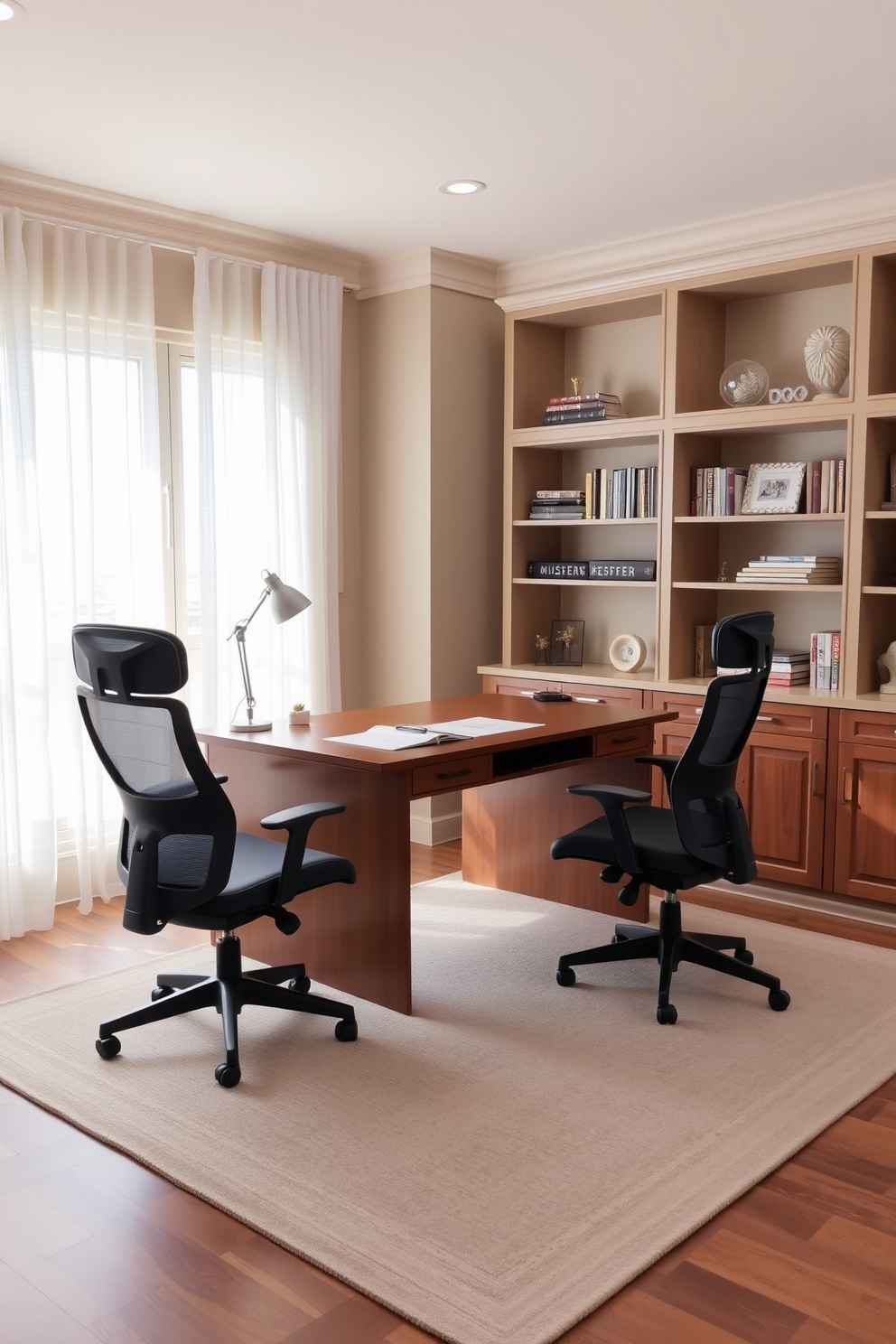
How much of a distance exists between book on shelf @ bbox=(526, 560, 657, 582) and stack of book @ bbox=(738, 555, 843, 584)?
507mm

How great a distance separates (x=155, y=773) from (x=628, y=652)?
9.44 ft

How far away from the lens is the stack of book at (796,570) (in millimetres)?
4586

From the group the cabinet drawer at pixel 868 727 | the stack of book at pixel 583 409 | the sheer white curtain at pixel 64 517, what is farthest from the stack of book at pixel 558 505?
the sheer white curtain at pixel 64 517

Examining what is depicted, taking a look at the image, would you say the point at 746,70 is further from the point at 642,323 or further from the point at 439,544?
the point at 439,544

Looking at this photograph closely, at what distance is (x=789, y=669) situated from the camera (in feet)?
A: 15.1

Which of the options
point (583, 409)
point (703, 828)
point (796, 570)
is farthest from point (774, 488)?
point (703, 828)

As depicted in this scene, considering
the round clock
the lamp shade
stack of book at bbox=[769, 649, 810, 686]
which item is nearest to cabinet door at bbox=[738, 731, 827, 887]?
stack of book at bbox=[769, 649, 810, 686]

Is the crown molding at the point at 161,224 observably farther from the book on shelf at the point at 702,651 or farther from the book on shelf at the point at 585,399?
the book on shelf at the point at 702,651

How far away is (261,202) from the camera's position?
179 inches

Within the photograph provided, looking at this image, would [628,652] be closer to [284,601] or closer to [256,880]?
[284,601]

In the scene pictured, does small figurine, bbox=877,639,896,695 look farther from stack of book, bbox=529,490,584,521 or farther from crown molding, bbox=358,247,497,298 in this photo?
crown molding, bbox=358,247,497,298

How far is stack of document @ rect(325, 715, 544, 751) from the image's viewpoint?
343 centimetres

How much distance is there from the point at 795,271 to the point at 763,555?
3.86ft

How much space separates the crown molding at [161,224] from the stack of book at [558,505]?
136 cm
